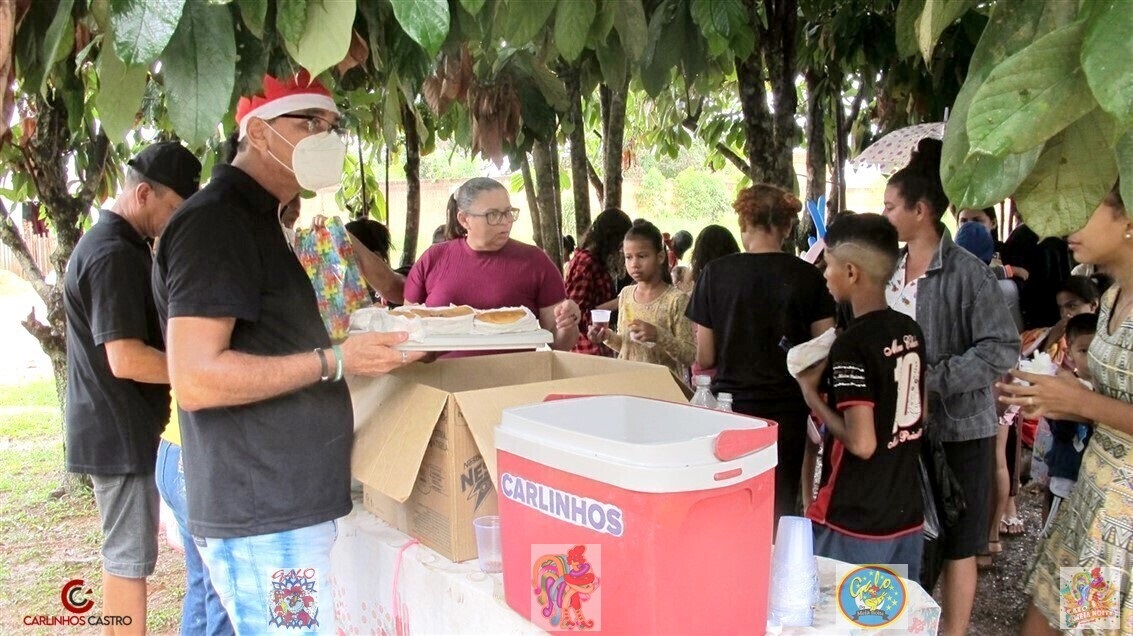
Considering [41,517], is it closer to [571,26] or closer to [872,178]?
[571,26]

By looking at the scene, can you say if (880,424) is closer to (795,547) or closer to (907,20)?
(795,547)

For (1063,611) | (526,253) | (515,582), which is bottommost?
(1063,611)

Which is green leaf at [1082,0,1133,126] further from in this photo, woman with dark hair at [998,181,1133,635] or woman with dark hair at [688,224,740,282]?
woman with dark hair at [688,224,740,282]

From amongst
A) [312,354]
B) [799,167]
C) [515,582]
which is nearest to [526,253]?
[312,354]

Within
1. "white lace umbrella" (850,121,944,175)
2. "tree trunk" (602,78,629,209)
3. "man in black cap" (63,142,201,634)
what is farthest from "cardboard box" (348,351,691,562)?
"tree trunk" (602,78,629,209)

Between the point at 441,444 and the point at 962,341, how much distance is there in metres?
1.63

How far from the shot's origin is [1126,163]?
71cm

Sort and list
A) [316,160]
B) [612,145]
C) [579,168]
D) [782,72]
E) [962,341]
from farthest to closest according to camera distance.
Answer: [612,145], [579,168], [782,72], [962,341], [316,160]

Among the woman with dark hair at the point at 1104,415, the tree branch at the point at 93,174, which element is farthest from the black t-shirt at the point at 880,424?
the tree branch at the point at 93,174

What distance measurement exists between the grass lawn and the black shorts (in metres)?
2.96

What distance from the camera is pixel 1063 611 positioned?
186 cm

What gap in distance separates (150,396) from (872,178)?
66.6 feet

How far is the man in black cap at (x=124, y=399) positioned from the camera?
7.55ft

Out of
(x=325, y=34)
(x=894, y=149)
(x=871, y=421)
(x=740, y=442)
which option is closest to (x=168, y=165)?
(x=325, y=34)
